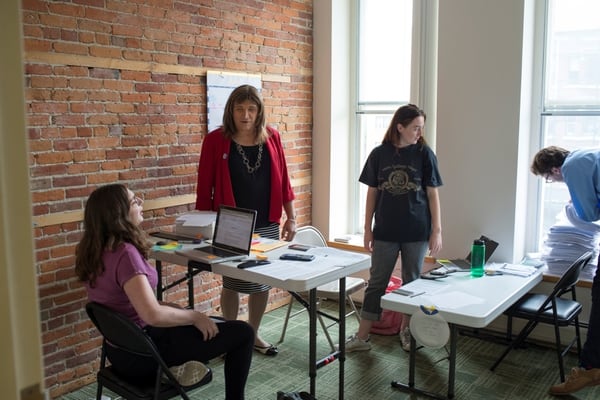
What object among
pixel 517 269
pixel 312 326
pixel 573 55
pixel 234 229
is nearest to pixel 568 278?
pixel 517 269

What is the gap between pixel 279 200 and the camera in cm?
368

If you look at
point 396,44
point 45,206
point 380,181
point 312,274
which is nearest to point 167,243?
point 45,206

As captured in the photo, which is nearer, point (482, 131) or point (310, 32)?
point (482, 131)

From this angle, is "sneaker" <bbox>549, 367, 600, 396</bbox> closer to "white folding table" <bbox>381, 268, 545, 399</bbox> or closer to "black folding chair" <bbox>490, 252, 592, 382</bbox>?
"black folding chair" <bbox>490, 252, 592, 382</bbox>

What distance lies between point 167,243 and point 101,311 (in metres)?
1.05

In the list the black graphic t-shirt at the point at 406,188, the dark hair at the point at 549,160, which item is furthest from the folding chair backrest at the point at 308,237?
the dark hair at the point at 549,160

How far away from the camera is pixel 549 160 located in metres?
3.59

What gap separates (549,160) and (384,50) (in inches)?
75.0

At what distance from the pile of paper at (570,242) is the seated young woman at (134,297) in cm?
240

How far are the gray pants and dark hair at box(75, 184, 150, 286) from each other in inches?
69.0

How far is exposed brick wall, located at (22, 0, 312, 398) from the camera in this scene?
3188 mm

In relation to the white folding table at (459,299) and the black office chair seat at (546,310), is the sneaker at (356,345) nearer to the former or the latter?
the white folding table at (459,299)

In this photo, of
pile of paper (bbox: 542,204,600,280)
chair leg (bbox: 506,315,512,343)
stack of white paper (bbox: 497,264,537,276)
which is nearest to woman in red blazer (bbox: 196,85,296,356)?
stack of white paper (bbox: 497,264,537,276)

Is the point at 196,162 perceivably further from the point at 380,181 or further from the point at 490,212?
the point at 490,212
